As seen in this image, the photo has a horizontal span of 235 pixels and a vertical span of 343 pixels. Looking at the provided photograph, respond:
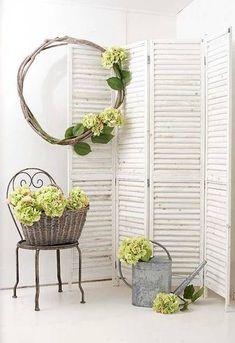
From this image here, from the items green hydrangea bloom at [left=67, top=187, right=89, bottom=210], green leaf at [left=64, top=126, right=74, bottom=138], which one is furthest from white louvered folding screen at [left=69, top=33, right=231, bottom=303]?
green hydrangea bloom at [left=67, top=187, right=89, bottom=210]

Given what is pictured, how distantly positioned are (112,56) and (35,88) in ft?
2.24

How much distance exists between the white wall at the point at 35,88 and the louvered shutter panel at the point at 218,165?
1.07 m

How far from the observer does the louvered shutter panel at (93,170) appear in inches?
144

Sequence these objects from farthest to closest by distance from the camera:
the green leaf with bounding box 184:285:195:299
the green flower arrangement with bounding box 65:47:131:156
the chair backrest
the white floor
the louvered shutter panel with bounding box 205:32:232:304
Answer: the chair backrest, the green flower arrangement with bounding box 65:47:131:156, the green leaf with bounding box 184:285:195:299, the louvered shutter panel with bounding box 205:32:232:304, the white floor

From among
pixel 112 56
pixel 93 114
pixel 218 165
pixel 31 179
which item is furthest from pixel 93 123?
pixel 218 165

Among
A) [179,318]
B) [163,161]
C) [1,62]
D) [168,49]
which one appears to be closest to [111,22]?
[168,49]

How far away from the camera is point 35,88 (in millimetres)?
3760

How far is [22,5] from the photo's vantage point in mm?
3719

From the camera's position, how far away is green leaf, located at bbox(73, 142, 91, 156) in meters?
3.62

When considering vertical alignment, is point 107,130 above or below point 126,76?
below

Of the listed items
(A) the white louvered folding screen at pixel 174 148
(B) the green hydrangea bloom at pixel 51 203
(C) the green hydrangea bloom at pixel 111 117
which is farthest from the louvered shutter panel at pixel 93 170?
(B) the green hydrangea bloom at pixel 51 203

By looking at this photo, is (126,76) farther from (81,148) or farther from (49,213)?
(49,213)

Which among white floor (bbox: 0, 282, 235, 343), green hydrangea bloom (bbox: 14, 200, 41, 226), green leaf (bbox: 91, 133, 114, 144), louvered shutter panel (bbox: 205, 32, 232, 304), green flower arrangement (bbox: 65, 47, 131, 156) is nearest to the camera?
white floor (bbox: 0, 282, 235, 343)

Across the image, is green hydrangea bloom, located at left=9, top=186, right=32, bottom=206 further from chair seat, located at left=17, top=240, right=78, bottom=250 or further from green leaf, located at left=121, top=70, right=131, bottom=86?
green leaf, located at left=121, top=70, right=131, bottom=86
